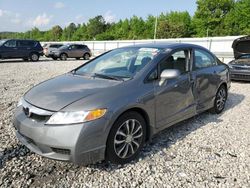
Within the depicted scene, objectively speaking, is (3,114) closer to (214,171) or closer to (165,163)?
(165,163)

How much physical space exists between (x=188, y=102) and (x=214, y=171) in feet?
4.50

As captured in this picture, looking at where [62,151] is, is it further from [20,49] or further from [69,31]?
[69,31]

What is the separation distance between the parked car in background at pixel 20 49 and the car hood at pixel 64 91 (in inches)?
637

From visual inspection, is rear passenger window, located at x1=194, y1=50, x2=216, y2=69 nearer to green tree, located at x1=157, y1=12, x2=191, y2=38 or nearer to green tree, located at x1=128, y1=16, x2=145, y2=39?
green tree, located at x1=157, y1=12, x2=191, y2=38

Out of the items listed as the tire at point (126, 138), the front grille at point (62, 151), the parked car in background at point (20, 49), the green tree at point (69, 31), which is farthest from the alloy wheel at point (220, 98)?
Answer: the green tree at point (69, 31)

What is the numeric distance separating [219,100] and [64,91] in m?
3.60

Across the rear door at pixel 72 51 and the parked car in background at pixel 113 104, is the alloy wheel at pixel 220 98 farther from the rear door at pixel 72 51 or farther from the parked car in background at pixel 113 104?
the rear door at pixel 72 51

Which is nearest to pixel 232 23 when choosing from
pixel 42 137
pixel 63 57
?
pixel 63 57

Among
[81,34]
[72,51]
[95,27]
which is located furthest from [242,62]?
[81,34]

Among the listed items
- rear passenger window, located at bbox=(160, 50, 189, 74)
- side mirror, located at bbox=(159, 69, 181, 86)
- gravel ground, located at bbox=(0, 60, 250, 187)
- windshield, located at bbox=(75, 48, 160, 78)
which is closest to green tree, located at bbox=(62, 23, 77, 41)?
windshield, located at bbox=(75, 48, 160, 78)

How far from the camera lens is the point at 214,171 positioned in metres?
3.22

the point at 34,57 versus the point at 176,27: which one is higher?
the point at 176,27

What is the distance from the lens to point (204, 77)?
477 cm

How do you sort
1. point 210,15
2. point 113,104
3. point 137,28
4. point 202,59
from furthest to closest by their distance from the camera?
point 137,28 → point 210,15 → point 202,59 → point 113,104
